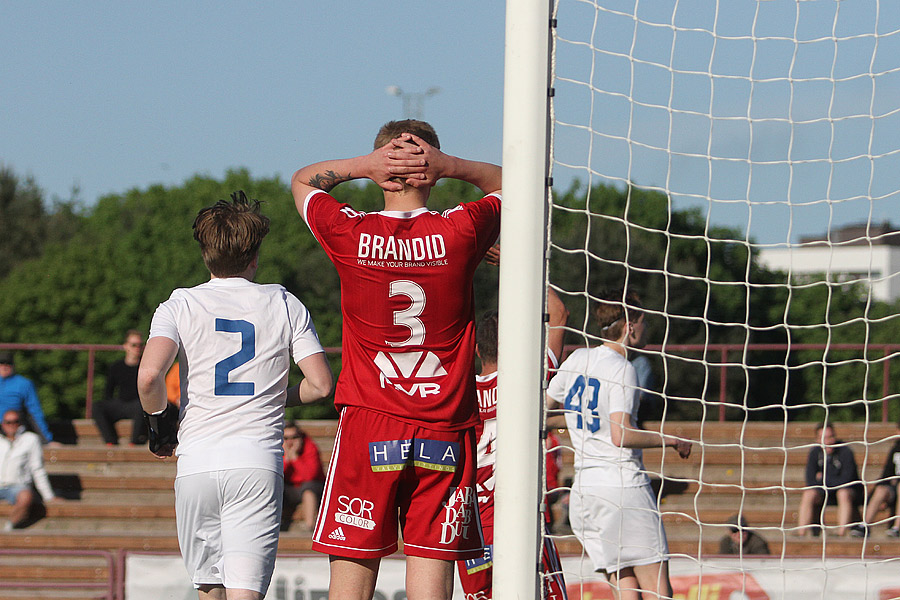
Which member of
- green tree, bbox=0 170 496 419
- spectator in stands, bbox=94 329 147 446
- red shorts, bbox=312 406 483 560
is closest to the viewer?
red shorts, bbox=312 406 483 560

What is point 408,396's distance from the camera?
10.2 feet

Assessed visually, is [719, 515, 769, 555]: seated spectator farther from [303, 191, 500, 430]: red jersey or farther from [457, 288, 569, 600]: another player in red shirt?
[303, 191, 500, 430]: red jersey

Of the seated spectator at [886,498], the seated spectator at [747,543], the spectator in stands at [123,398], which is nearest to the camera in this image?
the seated spectator at [747,543]

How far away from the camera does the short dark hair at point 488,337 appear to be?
4539mm

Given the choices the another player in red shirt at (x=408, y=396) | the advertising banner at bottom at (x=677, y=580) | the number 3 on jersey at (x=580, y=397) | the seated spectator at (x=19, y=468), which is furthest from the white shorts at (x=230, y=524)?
the seated spectator at (x=19, y=468)

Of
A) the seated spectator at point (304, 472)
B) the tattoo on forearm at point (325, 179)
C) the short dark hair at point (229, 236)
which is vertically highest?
the tattoo on forearm at point (325, 179)

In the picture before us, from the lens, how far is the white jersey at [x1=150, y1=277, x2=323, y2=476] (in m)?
3.25

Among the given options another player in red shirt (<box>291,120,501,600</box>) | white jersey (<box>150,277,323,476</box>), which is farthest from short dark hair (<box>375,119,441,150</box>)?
white jersey (<box>150,277,323,476</box>)

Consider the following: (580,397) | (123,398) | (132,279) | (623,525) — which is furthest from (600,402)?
(132,279)

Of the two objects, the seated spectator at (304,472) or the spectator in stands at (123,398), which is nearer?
the seated spectator at (304,472)

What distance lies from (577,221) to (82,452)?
26.2m

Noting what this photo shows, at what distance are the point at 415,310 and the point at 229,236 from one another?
2.34ft

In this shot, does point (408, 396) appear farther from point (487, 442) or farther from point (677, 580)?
point (677, 580)

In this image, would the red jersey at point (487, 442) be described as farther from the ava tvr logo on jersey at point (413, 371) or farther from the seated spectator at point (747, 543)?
the seated spectator at point (747, 543)
